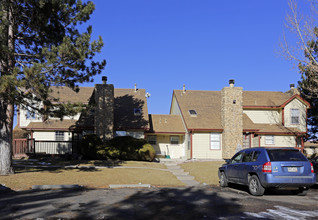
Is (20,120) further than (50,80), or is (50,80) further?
(20,120)

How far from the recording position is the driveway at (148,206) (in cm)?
689

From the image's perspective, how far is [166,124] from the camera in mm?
28906

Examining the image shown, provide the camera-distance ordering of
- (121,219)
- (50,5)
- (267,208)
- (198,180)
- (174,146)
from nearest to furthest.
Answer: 1. (121,219)
2. (267,208)
3. (50,5)
4. (198,180)
5. (174,146)

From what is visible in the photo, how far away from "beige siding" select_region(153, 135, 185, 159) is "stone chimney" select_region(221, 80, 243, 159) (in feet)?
14.6

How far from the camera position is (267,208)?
7.82 metres

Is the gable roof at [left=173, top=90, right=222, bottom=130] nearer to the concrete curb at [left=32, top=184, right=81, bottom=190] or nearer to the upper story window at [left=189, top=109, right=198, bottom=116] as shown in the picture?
the upper story window at [left=189, top=109, right=198, bottom=116]

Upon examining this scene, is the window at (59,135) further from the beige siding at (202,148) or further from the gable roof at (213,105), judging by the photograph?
the beige siding at (202,148)

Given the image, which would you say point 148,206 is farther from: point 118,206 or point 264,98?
point 264,98

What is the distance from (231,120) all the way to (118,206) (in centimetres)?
2000

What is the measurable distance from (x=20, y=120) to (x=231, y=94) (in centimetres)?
1997

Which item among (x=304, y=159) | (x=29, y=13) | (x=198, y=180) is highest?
(x=29, y=13)

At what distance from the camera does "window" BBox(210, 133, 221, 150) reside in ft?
88.0

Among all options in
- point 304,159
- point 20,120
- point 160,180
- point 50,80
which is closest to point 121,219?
point 304,159

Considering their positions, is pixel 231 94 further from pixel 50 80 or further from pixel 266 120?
pixel 50 80
